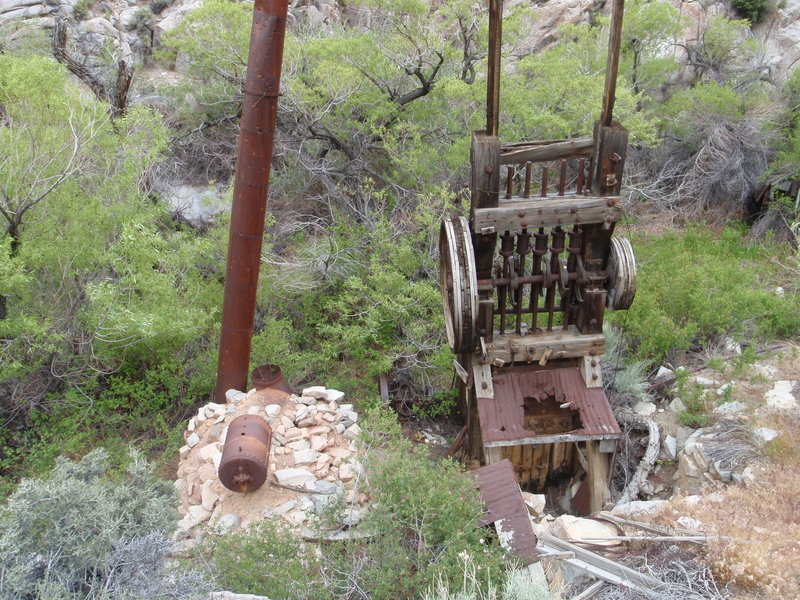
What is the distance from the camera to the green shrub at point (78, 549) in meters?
3.11

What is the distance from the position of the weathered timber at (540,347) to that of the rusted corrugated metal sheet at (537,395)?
0.63 feet

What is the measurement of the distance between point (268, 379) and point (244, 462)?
4.23 feet

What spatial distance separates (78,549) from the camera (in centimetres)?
321

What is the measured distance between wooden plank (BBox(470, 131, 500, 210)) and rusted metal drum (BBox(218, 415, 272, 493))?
252 centimetres

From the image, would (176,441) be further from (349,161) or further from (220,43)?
(220,43)

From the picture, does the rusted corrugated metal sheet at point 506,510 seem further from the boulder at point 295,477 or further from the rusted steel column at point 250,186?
the rusted steel column at point 250,186

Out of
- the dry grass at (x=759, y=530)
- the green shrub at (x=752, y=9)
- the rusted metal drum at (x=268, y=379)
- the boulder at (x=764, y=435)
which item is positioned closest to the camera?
the dry grass at (x=759, y=530)

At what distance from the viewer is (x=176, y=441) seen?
21.6ft

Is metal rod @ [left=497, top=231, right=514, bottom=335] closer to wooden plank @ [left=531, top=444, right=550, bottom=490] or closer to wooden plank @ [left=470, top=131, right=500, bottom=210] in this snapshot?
wooden plank @ [left=470, top=131, right=500, bottom=210]

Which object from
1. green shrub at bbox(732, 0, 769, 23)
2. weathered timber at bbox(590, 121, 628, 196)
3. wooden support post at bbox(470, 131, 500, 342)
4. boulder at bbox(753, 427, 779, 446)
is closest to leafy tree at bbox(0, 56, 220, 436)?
wooden support post at bbox(470, 131, 500, 342)

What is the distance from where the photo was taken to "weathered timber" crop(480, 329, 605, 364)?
5.63 meters

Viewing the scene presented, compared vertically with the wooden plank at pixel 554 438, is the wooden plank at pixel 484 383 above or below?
above

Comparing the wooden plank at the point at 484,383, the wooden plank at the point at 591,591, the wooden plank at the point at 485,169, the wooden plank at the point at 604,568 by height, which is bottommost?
the wooden plank at the point at 591,591

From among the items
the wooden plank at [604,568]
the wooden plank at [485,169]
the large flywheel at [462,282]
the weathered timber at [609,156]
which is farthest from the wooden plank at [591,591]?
the weathered timber at [609,156]
